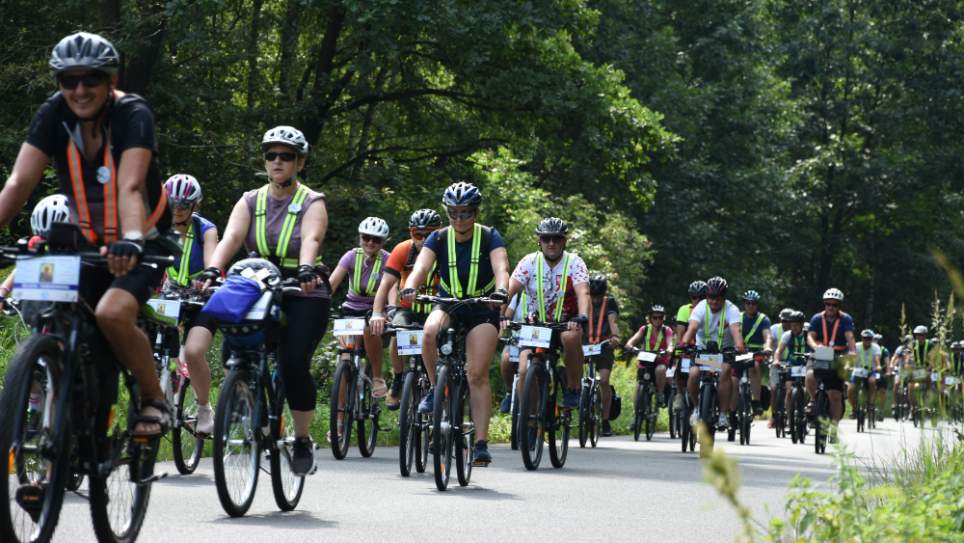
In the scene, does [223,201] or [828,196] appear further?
[828,196]

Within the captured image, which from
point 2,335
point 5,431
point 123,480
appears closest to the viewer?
point 5,431

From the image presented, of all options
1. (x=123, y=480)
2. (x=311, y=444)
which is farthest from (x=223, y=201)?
(x=123, y=480)

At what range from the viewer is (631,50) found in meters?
42.8

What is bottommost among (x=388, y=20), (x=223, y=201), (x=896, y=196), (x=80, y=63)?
(x=80, y=63)

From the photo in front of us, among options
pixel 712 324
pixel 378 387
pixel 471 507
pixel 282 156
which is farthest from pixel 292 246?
pixel 712 324

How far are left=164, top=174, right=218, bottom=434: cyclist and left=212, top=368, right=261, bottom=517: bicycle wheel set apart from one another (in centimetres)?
120

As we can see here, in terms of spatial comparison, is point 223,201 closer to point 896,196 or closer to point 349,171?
point 349,171

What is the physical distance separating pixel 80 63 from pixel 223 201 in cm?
1994

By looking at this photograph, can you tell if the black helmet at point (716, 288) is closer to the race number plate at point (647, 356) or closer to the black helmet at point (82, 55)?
the race number plate at point (647, 356)

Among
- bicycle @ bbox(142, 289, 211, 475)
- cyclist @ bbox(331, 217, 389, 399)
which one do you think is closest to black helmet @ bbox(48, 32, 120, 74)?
bicycle @ bbox(142, 289, 211, 475)

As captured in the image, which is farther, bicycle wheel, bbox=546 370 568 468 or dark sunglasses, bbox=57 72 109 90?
bicycle wheel, bbox=546 370 568 468

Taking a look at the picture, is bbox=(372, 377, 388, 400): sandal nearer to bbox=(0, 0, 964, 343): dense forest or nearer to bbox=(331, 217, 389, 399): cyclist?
bbox=(331, 217, 389, 399): cyclist

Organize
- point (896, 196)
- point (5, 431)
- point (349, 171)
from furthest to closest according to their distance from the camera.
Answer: point (896, 196), point (349, 171), point (5, 431)

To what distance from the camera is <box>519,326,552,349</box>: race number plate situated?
13.2 metres
